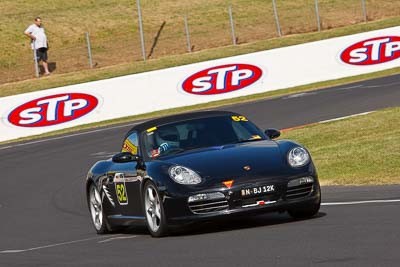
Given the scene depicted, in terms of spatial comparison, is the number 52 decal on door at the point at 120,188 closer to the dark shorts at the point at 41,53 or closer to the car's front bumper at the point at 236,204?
the car's front bumper at the point at 236,204

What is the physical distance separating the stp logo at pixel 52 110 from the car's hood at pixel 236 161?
20444mm

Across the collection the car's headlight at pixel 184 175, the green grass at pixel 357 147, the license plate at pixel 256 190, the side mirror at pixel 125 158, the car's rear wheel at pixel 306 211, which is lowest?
the green grass at pixel 357 147

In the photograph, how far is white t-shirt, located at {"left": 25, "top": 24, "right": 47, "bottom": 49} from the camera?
119 ft

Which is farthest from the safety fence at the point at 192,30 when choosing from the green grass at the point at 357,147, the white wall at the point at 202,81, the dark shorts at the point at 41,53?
the green grass at the point at 357,147

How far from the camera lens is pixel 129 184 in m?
11.7

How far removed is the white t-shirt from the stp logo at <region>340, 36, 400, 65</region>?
976cm

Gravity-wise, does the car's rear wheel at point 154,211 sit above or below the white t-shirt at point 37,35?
above

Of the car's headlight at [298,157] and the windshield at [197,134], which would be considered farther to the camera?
the windshield at [197,134]

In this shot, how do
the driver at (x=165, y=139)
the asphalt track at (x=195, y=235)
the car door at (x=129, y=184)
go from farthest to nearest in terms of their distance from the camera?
the driver at (x=165, y=139) → the car door at (x=129, y=184) → the asphalt track at (x=195, y=235)

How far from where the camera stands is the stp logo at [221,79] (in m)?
33.9

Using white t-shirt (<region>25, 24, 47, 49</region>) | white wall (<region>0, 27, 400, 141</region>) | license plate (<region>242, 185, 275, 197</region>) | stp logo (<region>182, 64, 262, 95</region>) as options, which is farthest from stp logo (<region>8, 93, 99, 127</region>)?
license plate (<region>242, 185, 275, 197</region>)

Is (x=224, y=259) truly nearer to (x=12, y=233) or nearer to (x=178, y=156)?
(x=178, y=156)

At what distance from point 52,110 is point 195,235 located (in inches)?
846

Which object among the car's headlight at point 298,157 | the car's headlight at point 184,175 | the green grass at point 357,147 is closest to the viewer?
the car's headlight at point 184,175
